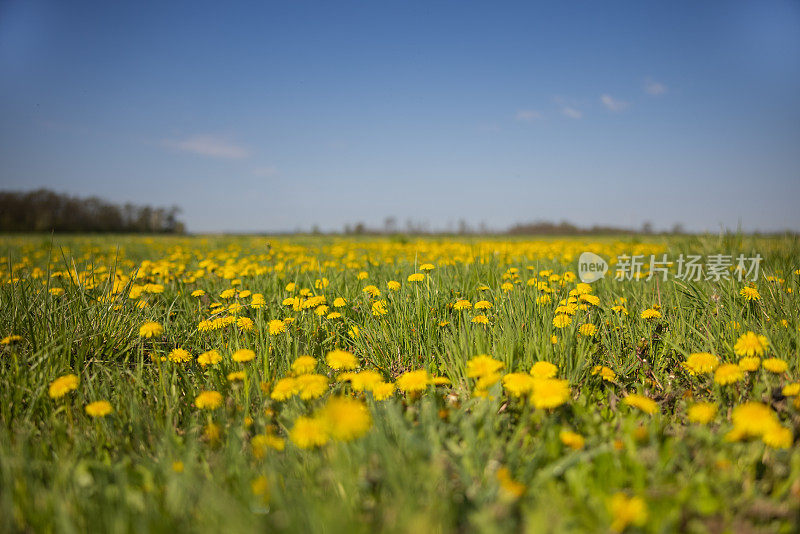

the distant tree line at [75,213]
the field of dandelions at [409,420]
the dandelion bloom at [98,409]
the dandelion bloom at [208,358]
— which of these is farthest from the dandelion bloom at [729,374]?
the distant tree line at [75,213]

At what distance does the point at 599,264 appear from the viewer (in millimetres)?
5172

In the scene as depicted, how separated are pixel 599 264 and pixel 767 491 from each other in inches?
164

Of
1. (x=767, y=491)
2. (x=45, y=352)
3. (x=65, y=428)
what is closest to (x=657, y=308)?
(x=767, y=491)

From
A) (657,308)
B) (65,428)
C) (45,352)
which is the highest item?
(657,308)

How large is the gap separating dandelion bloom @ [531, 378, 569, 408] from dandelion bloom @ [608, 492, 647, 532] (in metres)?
0.38

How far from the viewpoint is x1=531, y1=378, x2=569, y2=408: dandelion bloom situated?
141 cm

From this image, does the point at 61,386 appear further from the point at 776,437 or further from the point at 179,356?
the point at 776,437

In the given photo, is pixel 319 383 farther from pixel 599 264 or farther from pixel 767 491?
pixel 599 264

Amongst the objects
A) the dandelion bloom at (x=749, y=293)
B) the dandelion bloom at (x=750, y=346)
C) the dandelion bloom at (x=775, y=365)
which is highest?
the dandelion bloom at (x=749, y=293)

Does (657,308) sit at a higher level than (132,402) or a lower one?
higher

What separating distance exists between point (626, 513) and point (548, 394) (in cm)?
45

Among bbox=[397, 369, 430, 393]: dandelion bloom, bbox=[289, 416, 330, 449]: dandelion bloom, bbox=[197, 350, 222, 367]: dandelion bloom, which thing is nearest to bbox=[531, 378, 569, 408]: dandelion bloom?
bbox=[397, 369, 430, 393]: dandelion bloom

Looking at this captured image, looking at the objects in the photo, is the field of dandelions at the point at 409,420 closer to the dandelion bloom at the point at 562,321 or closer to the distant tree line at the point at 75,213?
the dandelion bloom at the point at 562,321

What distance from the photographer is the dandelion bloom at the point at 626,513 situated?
3.34 ft
